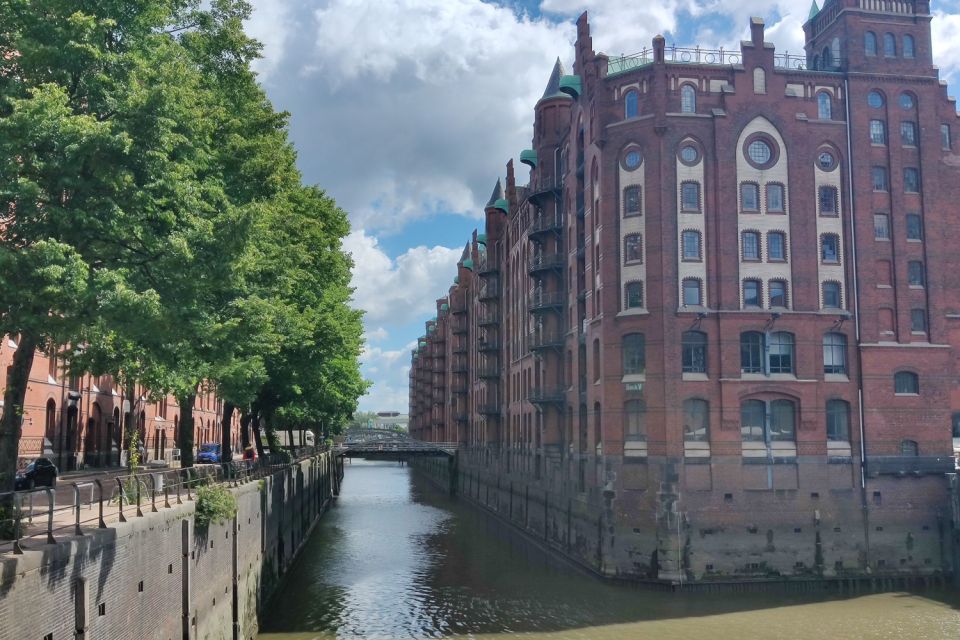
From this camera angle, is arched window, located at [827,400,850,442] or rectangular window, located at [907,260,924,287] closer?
arched window, located at [827,400,850,442]

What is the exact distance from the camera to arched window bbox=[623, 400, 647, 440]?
37.1 metres

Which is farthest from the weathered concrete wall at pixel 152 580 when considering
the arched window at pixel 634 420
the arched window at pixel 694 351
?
the arched window at pixel 694 351

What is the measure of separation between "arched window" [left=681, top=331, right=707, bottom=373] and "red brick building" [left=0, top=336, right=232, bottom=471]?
64.7ft

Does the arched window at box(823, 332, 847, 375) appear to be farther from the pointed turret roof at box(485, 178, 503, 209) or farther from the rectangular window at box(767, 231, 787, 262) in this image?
the pointed turret roof at box(485, 178, 503, 209)

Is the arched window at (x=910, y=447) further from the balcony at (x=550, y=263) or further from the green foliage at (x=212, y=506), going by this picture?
the green foliage at (x=212, y=506)

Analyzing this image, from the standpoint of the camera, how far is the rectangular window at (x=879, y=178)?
39250 mm

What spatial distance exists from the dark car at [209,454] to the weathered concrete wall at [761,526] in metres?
26.2

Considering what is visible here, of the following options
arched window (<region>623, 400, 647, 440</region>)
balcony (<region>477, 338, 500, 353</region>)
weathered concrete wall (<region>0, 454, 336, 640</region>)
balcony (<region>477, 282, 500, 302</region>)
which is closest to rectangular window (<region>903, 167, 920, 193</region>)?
arched window (<region>623, 400, 647, 440</region>)

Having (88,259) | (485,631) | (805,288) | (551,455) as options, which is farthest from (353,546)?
(88,259)

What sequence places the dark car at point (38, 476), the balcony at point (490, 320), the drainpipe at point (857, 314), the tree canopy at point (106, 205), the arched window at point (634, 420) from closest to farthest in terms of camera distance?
the tree canopy at point (106, 205) < the dark car at point (38, 476) < the drainpipe at point (857, 314) < the arched window at point (634, 420) < the balcony at point (490, 320)

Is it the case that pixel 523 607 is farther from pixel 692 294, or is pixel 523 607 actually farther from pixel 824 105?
pixel 824 105

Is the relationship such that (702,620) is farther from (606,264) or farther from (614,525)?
(606,264)

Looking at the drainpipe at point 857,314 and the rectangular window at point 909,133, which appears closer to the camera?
the drainpipe at point 857,314

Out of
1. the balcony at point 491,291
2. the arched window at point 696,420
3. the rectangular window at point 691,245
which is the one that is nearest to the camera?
the arched window at point 696,420
